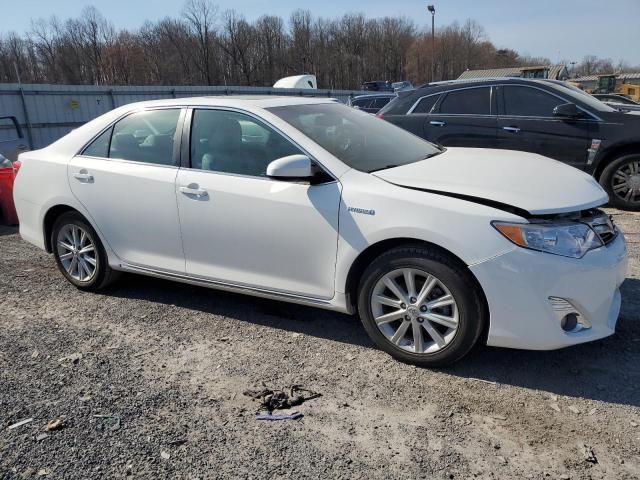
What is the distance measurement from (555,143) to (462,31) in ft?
351

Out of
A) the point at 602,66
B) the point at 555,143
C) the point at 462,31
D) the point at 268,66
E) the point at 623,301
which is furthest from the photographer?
the point at 602,66

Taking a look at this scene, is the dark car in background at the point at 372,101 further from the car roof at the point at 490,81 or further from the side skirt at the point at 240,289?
the side skirt at the point at 240,289

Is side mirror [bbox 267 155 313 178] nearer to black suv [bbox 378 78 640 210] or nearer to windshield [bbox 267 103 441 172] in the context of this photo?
windshield [bbox 267 103 441 172]

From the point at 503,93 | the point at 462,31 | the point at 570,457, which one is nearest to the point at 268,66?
the point at 462,31

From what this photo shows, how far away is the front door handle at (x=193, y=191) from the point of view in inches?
146

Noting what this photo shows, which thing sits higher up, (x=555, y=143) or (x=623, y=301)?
(x=555, y=143)

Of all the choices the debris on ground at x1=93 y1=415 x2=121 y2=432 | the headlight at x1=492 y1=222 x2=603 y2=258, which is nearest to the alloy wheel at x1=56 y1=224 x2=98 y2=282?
the debris on ground at x1=93 y1=415 x2=121 y2=432

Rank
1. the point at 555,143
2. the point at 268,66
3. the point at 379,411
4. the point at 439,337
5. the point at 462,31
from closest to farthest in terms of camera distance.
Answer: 1. the point at 379,411
2. the point at 439,337
3. the point at 555,143
4. the point at 268,66
5. the point at 462,31

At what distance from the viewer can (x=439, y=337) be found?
121 inches

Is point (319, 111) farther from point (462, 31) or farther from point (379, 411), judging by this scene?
point (462, 31)

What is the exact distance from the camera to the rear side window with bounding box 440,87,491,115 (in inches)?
295

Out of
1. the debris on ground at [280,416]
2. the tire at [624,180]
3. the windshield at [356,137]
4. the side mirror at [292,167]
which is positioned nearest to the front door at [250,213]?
the side mirror at [292,167]

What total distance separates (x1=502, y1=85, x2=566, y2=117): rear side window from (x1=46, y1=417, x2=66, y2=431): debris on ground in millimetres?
6574

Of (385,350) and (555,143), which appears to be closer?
(385,350)
